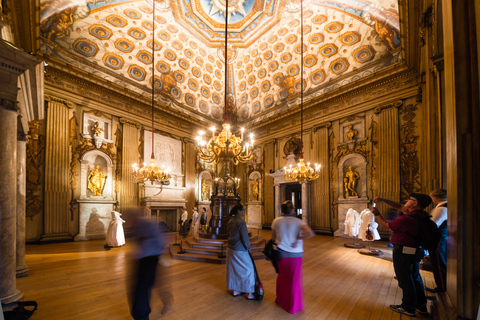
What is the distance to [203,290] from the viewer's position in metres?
4.10

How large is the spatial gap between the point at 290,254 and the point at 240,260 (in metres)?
0.91

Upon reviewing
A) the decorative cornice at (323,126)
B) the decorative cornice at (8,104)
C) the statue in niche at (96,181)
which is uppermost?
the decorative cornice at (323,126)

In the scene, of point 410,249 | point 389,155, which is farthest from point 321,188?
point 410,249

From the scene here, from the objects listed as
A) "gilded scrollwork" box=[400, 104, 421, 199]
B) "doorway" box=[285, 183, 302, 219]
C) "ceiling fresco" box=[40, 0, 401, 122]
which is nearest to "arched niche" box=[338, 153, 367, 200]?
"gilded scrollwork" box=[400, 104, 421, 199]

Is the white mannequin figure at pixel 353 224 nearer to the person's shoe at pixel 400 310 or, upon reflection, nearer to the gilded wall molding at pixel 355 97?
the person's shoe at pixel 400 310

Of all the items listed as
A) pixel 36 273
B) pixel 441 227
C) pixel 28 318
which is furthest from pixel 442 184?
pixel 36 273

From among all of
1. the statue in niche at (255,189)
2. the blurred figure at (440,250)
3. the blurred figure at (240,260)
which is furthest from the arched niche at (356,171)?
the blurred figure at (240,260)

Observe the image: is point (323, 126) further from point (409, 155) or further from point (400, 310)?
point (400, 310)

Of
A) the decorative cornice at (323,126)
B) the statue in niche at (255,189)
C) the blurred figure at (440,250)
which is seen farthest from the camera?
the statue in niche at (255,189)

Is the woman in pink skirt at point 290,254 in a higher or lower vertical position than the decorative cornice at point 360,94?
lower

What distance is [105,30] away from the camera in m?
11.2

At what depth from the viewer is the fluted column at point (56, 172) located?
9.28 meters

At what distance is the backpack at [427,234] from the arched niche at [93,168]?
1182 centimetres

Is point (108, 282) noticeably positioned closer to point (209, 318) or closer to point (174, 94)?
point (209, 318)
